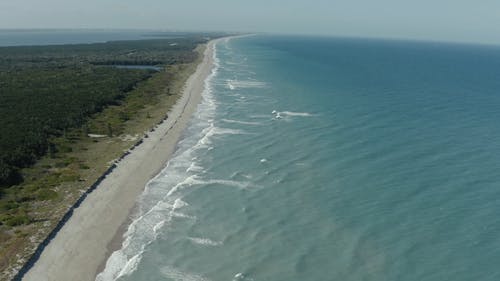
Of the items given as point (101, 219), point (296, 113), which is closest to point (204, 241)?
point (101, 219)

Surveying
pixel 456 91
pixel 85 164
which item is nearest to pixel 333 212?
pixel 85 164

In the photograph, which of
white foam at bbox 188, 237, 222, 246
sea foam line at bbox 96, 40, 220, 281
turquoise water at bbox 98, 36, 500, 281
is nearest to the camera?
sea foam line at bbox 96, 40, 220, 281

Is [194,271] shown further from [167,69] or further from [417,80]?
[167,69]

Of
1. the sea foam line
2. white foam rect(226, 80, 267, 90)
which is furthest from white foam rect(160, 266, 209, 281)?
white foam rect(226, 80, 267, 90)

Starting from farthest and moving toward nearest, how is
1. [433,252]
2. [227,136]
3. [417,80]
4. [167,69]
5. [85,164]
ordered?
1. [167,69]
2. [417,80]
3. [227,136]
4. [85,164]
5. [433,252]

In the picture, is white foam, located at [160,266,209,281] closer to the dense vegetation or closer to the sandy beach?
the sandy beach
